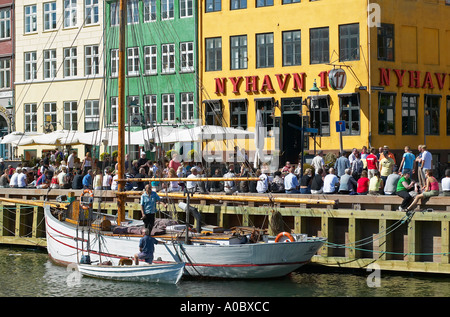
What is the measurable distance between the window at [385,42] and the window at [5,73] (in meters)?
26.9

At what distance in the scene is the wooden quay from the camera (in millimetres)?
26250

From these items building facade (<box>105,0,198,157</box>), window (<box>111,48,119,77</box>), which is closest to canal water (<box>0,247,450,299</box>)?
building facade (<box>105,0,198,157</box>)

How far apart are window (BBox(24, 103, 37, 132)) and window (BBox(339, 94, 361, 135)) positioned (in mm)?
22570

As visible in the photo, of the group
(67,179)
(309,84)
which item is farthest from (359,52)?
(67,179)

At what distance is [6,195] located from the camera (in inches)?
1483

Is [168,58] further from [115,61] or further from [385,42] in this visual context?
[385,42]

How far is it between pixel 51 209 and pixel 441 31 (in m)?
24.7

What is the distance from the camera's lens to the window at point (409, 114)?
151 ft

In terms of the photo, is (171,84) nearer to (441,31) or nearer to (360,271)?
(441,31)

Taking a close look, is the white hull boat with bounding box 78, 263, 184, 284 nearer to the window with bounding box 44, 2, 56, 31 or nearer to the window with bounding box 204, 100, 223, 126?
the window with bounding box 204, 100, 223, 126

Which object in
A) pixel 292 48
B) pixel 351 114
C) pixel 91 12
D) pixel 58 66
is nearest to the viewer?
pixel 351 114

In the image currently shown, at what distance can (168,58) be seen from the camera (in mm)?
52469

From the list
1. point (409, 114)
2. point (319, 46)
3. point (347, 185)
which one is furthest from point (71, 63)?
point (347, 185)

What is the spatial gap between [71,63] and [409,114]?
22.7 meters
